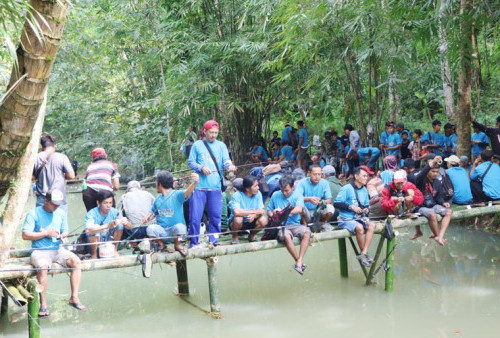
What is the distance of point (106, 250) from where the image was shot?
21.0ft

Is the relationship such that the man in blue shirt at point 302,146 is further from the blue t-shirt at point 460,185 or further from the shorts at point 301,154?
the blue t-shirt at point 460,185

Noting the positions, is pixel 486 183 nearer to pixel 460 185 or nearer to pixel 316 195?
pixel 460 185

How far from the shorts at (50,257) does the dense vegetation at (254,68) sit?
9.96 feet

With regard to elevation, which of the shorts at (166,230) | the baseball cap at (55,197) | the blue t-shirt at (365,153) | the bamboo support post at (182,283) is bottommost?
the bamboo support post at (182,283)

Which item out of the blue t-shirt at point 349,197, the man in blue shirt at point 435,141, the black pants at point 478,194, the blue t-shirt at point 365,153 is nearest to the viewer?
the blue t-shirt at point 349,197

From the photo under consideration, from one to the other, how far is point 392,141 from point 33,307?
349 inches

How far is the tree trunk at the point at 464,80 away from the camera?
9180 mm

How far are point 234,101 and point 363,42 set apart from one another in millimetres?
3970

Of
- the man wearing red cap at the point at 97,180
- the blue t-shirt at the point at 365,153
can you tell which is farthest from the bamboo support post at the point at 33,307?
the blue t-shirt at the point at 365,153

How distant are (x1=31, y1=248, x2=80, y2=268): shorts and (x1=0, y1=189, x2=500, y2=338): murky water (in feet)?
3.72

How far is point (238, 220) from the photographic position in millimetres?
7047

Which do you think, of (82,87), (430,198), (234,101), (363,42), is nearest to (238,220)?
(430,198)

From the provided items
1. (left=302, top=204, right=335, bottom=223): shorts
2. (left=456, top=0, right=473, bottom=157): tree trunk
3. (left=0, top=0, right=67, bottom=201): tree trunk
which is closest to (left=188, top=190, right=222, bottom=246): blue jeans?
(left=302, top=204, right=335, bottom=223): shorts

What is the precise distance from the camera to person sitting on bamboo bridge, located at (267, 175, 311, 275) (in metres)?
7.08
